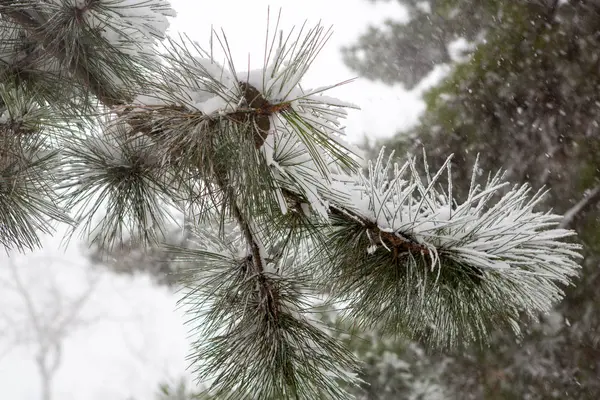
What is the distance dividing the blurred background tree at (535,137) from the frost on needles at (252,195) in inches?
90.1

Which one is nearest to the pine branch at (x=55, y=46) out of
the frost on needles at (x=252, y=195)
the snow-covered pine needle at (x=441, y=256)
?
the frost on needles at (x=252, y=195)

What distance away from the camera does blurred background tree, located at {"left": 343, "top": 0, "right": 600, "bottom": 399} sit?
280 centimetres

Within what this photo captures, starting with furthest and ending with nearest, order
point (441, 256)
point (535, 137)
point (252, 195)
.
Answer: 1. point (535, 137)
2. point (441, 256)
3. point (252, 195)

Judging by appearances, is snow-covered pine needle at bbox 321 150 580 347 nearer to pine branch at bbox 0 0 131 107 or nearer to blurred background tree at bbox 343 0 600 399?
pine branch at bbox 0 0 131 107

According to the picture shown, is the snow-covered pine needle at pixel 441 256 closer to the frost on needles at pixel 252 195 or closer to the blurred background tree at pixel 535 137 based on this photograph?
the frost on needles at pixel 252 195

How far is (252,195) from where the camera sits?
552 millimetres

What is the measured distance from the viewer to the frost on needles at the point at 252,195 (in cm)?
53

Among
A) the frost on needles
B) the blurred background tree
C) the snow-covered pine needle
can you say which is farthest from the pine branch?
the blurred background tree

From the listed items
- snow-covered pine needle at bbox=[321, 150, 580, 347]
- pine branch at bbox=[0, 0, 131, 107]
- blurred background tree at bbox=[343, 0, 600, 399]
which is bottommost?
snow-covered pine needle at bbox=[321, 150, 580, 347]

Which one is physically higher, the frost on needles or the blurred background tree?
the blurred background tree

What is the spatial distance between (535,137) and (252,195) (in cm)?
286

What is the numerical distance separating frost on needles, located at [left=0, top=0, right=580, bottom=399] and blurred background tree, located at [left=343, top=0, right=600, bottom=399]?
229cm

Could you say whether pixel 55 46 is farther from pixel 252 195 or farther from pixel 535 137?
pixel 535 137

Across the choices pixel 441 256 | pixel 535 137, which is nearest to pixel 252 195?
pixel 441 256
